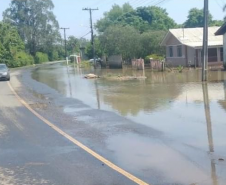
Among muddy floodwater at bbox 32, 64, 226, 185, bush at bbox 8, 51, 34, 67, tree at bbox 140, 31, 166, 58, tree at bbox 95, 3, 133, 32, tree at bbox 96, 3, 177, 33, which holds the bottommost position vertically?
muddy floodwater at bbox 32, 64, 226, 185

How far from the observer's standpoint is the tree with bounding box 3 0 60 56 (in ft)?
306

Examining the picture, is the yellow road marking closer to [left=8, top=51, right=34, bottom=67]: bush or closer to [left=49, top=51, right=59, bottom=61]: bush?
[left=8, top=51, right=34, bottom=67]: bush

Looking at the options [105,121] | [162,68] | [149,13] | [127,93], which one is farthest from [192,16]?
[105,121]

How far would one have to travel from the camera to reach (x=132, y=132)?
34.8 feet

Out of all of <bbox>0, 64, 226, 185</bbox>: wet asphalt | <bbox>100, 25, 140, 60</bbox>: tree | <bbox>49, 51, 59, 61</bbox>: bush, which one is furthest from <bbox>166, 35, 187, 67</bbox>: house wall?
<bbox>49, 51, 59, 61</bbox>: bush

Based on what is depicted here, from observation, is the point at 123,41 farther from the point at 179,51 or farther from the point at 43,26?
the point at 43,26

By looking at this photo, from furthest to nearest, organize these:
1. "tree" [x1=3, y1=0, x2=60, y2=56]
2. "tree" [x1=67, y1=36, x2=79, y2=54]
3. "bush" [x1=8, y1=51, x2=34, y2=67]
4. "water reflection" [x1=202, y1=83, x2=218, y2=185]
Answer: "tree" [x1=67, y1=36, x2=79, y2=54], "tree" [x1=3, y1=0, x2=60, y2=56], "bush" [x1=8, y1=51, x2=34, y2=67], "water reflection" [x1=202, y1=83, x2=218, y2=185]

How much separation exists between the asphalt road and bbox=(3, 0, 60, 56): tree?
84.1m

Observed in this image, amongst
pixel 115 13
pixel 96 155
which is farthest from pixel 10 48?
pixel 96 155

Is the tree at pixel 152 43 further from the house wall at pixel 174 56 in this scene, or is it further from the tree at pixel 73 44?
the tree at pixel 73 44

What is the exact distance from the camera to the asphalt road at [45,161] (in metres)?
6.77

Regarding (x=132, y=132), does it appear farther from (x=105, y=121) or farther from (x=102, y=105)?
(x=102, y=105)

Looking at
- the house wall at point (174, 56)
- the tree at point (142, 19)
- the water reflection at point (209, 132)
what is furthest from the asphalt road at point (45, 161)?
the tree at point (142, 19)

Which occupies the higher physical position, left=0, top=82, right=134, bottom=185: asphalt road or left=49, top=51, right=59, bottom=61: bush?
left=49, top=51, right=59, bottom=61: bush
